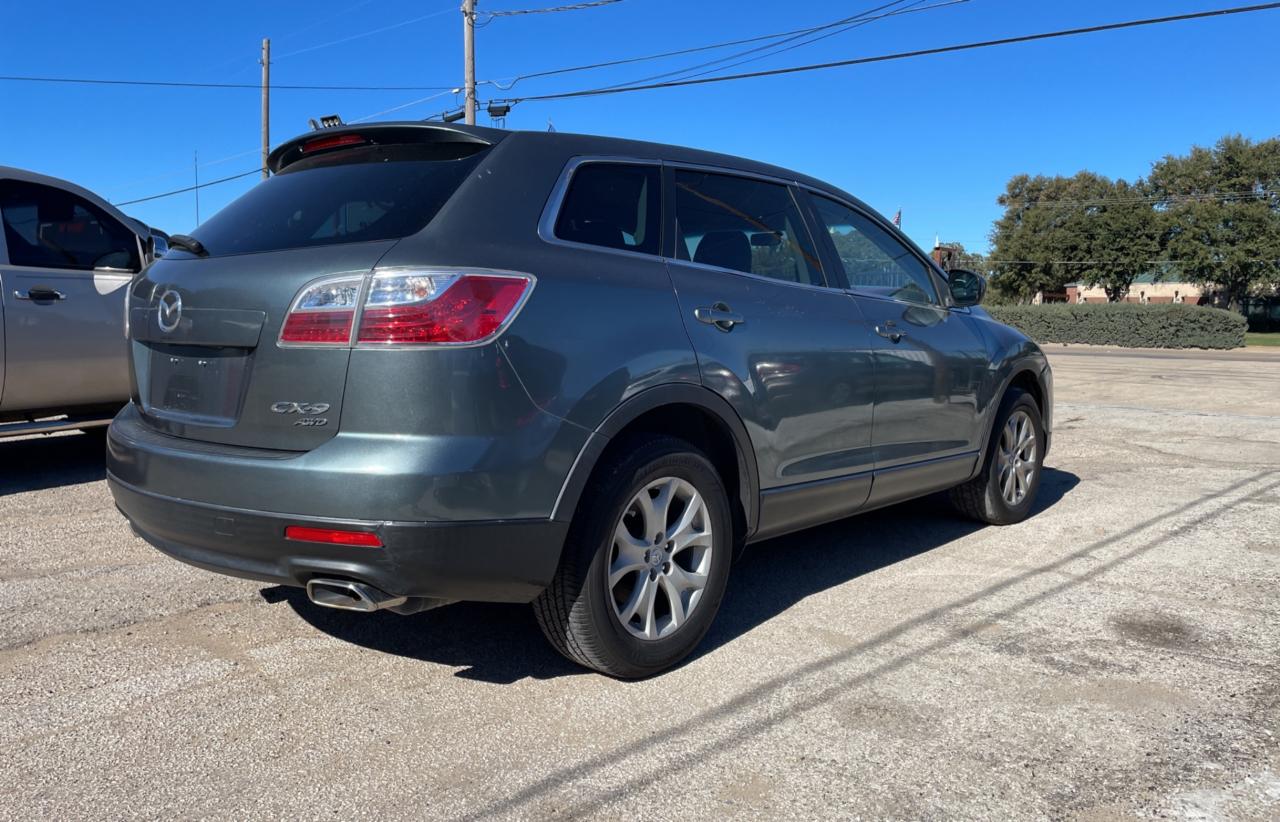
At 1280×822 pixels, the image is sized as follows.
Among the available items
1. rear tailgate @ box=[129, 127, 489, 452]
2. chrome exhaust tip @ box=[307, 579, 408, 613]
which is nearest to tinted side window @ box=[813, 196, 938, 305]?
rear tailgate @ box=[129, 127, 489, 452]

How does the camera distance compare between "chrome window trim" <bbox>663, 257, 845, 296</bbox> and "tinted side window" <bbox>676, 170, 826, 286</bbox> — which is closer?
"chrome window trim" <bbox>663, 257, 845, 296</bbox>

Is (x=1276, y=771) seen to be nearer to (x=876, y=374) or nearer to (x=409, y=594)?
(x=876, y=374)

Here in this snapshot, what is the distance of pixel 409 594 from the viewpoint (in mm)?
2797

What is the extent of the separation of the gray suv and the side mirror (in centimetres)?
137

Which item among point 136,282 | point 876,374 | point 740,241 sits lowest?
point 876,374

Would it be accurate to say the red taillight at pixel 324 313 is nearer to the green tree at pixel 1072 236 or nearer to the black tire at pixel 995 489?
the black tire at pixel 995 489

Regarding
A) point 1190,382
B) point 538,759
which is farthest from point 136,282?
point 1190,382

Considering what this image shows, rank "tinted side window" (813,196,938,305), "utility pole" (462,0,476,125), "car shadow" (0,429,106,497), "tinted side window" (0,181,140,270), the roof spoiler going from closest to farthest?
the roof spoiler, "tinted side window" (813,196,938,305), "tinted side window" (0,181,140,270), "car shadow" (0,429,106,497), "utility pole" (462,0,476,125)

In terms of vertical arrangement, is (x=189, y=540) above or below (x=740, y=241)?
below

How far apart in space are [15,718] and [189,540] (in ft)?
2.38

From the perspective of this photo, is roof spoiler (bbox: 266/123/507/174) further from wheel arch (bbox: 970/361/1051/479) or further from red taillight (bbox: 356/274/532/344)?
wheel arch (bbox: 970/361/1051/479)

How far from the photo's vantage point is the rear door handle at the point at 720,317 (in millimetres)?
3500

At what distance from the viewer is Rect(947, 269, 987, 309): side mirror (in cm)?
536

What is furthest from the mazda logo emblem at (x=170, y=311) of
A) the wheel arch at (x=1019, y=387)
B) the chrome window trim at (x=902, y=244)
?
the wheel arch at (x=1019, y=387)
